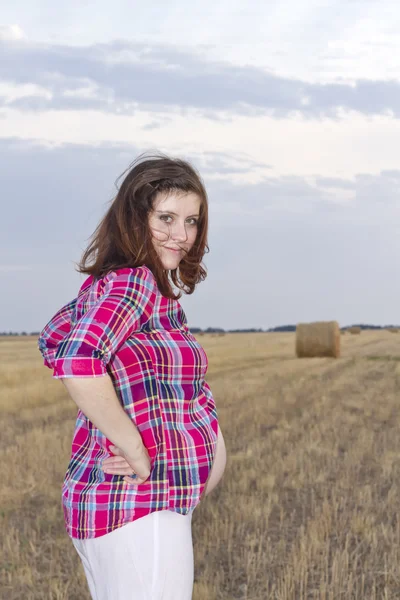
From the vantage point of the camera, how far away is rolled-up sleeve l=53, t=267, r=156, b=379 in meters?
2.03

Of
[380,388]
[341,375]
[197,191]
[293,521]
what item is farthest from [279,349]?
[197,191]

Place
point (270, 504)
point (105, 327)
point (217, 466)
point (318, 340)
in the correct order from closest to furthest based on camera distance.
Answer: point (105, 327), point (217, 466), point (270, 504), point (318, 340)

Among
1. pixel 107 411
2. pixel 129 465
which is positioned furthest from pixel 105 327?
pixel 129 465

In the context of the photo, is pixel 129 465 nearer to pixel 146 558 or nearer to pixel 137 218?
pixel 146 558

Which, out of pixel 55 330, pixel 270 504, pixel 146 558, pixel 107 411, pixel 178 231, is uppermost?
pixel 178 231

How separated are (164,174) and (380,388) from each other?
1295 centimetres

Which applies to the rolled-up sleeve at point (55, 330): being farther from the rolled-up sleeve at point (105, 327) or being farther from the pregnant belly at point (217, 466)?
the pregnant belly at point (217, 466)

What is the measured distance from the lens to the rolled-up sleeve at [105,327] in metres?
2.03

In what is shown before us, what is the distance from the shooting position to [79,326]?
208cm

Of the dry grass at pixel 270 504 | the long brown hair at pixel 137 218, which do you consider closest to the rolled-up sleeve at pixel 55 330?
the long brown hair at pixel 137 218

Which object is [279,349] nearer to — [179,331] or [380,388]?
[380,388]

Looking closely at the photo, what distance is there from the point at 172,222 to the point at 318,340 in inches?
851

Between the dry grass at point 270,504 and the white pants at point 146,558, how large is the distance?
238cm

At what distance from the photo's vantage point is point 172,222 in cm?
241
